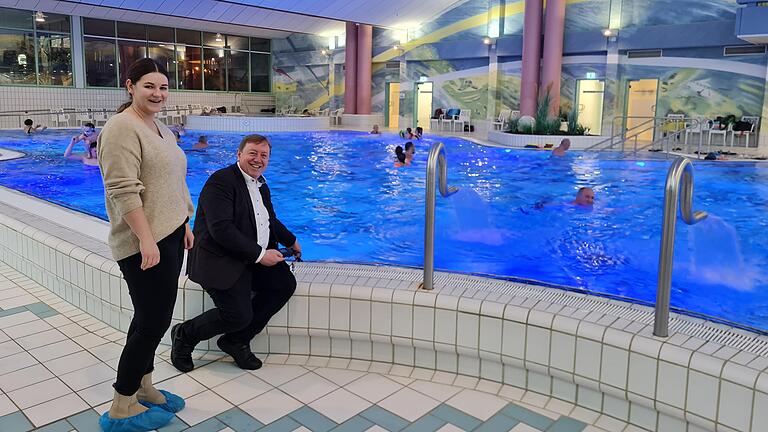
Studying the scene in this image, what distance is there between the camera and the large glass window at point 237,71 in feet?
77.3

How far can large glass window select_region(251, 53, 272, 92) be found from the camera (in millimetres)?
24167

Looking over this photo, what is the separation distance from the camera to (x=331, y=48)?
72.7 feet

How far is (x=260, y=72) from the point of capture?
24.3 m

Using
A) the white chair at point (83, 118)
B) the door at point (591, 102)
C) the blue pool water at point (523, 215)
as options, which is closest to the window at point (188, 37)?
the white chair at point (83, 118)

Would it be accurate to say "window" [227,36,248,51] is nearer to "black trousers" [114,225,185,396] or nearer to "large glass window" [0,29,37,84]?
"large glass window" [0,29,37,84]

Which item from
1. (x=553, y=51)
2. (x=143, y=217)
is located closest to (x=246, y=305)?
(x=143, y=217)

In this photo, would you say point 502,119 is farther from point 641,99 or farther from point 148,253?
point 148,253

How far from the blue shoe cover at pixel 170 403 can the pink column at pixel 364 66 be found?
18708 millimetres

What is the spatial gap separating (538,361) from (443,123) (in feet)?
56.4

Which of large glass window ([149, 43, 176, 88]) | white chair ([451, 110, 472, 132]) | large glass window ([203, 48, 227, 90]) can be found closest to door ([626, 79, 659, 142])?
white chair ([451, 110, 472, 132])

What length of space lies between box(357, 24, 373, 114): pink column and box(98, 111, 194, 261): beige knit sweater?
18.7 m

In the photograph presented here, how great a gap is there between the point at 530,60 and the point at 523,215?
10.3 metres

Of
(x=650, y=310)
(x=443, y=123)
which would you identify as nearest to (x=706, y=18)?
(x=443, y=123)

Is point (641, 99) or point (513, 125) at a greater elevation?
point (641, 99)
